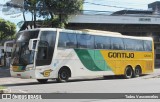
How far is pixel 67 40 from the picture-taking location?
23812 millimetres

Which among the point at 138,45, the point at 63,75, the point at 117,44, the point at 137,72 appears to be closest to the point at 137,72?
the point at 137,72

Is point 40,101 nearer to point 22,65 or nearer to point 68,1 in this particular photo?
point 22,65

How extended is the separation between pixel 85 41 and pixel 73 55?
1.37 m

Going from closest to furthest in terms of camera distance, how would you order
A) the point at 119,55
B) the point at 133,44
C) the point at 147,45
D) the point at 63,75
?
the point at 63,75 < the point at 119,55 < the point at 133,44 < the point at 147,45

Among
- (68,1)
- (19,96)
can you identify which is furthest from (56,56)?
(68,1)

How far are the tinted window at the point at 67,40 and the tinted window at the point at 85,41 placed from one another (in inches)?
17.7

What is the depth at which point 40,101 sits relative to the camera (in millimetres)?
13133

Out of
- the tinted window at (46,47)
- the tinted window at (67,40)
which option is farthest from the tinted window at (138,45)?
the tinted window at (46,47)

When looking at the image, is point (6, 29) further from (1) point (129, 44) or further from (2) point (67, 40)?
(2) point (67, 40)

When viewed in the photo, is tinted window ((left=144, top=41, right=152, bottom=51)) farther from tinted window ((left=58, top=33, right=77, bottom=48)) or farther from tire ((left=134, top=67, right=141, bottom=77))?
tinted window ((left=58, top=33, right=77, bottom=48))

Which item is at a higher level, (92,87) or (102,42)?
(102,42)

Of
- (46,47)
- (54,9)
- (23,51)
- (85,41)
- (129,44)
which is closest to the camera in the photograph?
(23,51)

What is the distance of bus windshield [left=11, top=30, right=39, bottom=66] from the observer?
22281 mm

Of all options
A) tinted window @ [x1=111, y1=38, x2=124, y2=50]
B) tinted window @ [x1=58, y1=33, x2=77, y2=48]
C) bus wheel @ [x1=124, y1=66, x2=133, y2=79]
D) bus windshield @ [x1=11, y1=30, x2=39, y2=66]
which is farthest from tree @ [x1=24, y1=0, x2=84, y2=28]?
bus windshield @ [x1=11, y1=30, x2=39, y2=66]
